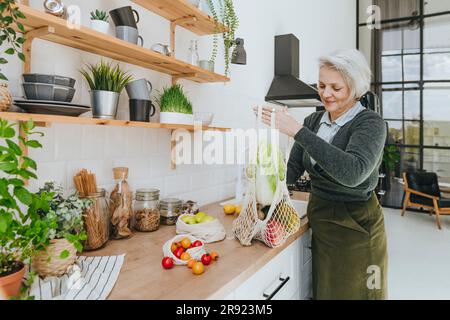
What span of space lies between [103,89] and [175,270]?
0.73m

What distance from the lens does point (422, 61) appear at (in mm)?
5559

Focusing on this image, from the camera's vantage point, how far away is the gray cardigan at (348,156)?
1.17m

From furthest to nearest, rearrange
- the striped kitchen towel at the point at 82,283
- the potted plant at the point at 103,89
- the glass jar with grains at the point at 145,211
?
the glass jar with grains at the point at 145,211
the potted plant at the point at 103,89
the striped kitchen towel at the point at 82,283

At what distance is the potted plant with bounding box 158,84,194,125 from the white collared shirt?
65 centimetres

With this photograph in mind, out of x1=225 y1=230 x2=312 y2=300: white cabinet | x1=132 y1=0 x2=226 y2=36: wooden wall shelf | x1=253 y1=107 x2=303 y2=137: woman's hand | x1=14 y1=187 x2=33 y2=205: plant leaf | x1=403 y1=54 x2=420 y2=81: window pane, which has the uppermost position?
x1=403 y1=54 x2=420 y2=81: window pane

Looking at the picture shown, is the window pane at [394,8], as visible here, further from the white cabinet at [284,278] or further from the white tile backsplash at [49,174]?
the white tile backsplash at [49,174]

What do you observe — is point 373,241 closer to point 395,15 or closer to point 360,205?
point 360,205

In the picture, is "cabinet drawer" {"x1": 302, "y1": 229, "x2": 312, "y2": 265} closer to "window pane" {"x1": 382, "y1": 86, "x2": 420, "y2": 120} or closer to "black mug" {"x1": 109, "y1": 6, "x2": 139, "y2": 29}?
"black mug" {"x1": 109, "y1": 6, "x2": 139, "y2": 29}

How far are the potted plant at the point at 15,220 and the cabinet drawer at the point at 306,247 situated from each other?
47.8 inches

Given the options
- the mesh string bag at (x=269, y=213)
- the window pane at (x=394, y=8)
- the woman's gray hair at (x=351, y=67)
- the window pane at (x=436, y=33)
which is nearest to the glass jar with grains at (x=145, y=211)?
the mesh string bag at (x=269, y=213)

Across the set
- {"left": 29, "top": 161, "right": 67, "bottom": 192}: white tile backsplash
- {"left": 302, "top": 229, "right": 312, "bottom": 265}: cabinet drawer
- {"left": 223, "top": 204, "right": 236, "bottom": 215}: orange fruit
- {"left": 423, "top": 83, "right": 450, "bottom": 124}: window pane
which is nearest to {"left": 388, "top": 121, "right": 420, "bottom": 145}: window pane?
{"left": 423, "top": 83, "right": 450, "bottom": 124}: window pane

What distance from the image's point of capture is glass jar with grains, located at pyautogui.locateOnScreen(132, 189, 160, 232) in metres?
1.38

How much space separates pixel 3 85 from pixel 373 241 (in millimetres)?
1537

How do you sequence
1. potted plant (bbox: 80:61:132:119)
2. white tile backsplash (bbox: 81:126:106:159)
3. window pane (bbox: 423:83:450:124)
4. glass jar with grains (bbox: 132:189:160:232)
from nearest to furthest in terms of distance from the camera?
1. potted plant (bbox: 80:61:132:119)
2. white tile backsplash (bbox: 81:126:106:159)
3. glass jar with grains (bbox: 132:189:160:232)
4. window pane (bbox: 423:83:450:124)
